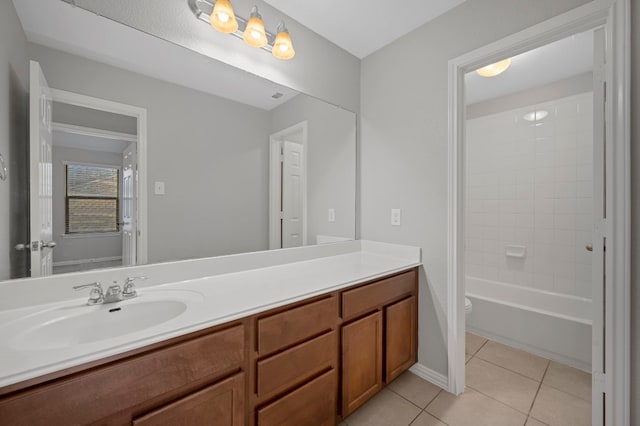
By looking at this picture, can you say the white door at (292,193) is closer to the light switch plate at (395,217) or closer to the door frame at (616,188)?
the light switch plate at (395,217)

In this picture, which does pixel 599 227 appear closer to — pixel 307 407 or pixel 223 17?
pixel 307 407

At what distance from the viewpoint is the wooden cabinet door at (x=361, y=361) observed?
1387mm

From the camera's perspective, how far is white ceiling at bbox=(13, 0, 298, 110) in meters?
1.05

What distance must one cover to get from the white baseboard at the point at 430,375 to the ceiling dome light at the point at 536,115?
2.53 metres

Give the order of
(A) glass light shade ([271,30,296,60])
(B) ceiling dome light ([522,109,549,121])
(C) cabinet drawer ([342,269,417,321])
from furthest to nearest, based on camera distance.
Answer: (B) ceiling dome light ([522,109,549,121])
(A) glass light shade ([271,30,296,60])
(C) cabinet drawer ([342,269,417,321])

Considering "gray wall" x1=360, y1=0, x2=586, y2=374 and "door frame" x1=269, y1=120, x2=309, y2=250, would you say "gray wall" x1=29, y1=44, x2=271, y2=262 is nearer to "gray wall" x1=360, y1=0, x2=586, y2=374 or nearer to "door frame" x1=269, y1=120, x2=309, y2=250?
"door frame" x1=269, y1=120, x2=309, y2=250

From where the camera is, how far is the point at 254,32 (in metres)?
1.45

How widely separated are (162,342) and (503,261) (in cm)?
313

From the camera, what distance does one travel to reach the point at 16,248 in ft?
3.28

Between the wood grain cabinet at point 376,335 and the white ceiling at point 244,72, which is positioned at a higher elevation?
the white ceiling at point 244,72

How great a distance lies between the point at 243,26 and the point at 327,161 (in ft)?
3.32

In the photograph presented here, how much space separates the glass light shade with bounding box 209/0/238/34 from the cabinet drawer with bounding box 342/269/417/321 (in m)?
1.48

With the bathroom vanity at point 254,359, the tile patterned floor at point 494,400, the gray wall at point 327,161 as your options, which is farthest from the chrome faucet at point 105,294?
the tile patterned floor at point 494,400

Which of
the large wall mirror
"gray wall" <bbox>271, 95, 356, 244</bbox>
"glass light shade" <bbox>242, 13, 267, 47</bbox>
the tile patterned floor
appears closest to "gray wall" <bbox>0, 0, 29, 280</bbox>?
the large wall mirror
